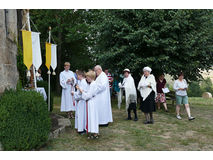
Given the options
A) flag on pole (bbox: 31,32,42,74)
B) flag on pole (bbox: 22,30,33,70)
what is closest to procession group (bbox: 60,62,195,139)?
flag on pole (bbox: 31,32,42,74)

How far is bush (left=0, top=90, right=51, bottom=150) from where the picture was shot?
4.07 metres

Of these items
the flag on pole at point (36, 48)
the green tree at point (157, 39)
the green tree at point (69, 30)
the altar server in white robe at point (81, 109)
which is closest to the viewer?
the altar server in white robe at point (81, 109)

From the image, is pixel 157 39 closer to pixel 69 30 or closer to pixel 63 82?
pixel 63 82

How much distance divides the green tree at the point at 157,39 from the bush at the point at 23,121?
259 inches

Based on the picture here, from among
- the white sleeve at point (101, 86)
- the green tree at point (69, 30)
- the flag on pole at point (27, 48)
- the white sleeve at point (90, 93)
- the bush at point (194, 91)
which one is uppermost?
the green tree at point (69, 30)

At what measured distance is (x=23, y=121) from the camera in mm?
4230

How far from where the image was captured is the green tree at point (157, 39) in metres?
9.94

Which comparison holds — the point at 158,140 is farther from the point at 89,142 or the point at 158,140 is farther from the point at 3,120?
the point at 3,120

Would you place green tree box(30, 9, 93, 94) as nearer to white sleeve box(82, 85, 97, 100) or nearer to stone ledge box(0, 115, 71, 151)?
stone ledge box(0, 115, 71, 151)

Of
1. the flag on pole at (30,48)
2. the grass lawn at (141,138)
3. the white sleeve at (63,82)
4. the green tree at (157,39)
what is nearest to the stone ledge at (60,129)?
the grass lawn at (141,138)

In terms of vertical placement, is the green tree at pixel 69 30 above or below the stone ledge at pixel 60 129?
above

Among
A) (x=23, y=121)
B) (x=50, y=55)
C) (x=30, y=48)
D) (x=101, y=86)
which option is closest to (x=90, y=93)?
(x=101, y=86)

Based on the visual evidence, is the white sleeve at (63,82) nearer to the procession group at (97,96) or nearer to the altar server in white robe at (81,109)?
the procession group at (97,96)

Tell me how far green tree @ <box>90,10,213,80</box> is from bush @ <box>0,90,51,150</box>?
259 inches
